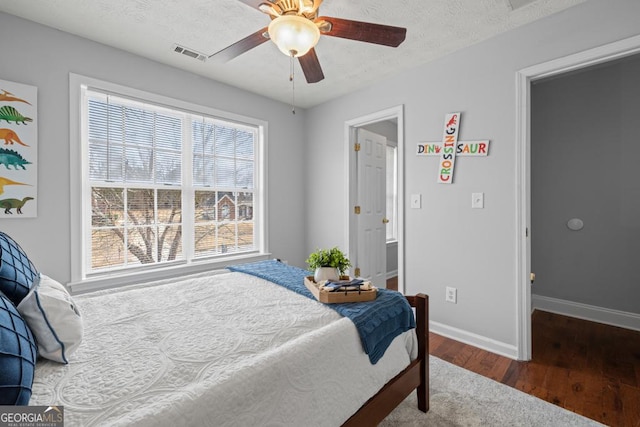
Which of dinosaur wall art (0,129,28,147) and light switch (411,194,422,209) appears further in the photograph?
light switch (411,194,422,209)

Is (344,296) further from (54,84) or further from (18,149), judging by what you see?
(54,84)

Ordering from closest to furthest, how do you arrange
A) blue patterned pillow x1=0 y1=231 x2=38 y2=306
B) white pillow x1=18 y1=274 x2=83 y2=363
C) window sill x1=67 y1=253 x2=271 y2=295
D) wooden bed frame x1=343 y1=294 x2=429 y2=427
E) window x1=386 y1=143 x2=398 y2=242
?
white pillow x1=18 y1=274 x2=83 y2=363 < blue patterned pillow x1=0 y1=231 x2=38 y2=306 < wooden bed frame x1=343 y1=294 x2=429 y2=427 < window sill x1=67 y1=253 x2=271 y2=295 < window x1=386 y1=143 x2=398 y2=242

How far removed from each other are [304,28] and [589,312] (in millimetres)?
3860

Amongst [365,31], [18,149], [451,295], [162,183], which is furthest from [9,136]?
[451,295]

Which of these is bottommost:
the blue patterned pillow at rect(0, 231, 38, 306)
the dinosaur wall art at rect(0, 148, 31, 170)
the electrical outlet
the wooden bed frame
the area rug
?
the area rug

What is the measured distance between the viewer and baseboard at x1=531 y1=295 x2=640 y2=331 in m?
2.80

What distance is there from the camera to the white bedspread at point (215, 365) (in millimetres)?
841

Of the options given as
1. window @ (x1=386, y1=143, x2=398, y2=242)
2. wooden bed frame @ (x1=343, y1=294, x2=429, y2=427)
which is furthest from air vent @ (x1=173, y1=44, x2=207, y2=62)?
window @ (x1=386, y1=143, x2=398, y2=242)

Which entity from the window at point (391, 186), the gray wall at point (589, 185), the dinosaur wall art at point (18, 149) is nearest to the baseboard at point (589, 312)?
the gray wall at point (589, 185)

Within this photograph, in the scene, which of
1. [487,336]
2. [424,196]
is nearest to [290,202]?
[424,196]

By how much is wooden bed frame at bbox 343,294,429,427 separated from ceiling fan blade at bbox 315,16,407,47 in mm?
1413

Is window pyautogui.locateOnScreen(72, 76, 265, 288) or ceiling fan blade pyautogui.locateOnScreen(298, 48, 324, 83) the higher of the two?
ceiling fan blade pyautogui.locateOnScreen(298, 48, 324, 83)

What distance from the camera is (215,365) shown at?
39.9 inches

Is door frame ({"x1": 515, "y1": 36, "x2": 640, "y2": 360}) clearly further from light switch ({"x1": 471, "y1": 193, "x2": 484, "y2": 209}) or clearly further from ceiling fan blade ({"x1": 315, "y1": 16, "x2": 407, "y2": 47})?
ceiling fan blade ({"x1": 315, "y1": 16, "x2": 407, "y2": 47})
